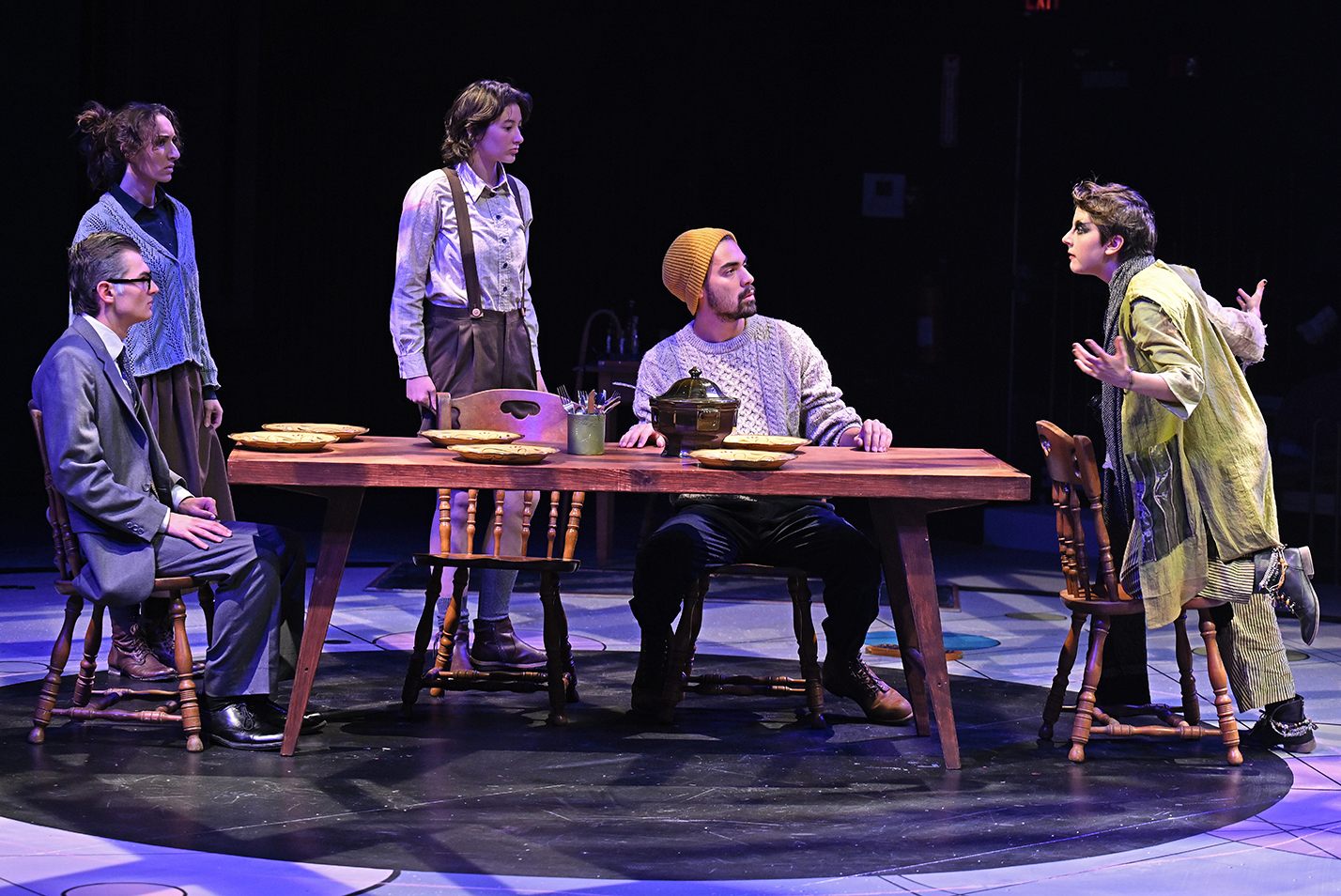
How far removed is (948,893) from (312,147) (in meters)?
6.71

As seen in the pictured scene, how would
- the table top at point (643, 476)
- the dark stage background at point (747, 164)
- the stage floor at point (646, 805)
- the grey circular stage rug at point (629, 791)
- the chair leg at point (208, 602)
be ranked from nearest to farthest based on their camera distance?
the stage floor at point (646, 805) < the grey circular stage rug at point (629, 791) < the table top at point (643, 476) < the chair leg at point (208, 602) < the dark stage background at point (747, 164)

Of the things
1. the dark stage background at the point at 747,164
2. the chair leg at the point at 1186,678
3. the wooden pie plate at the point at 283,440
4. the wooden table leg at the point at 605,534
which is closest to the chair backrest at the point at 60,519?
the wooden pie plate at the point at 283,440

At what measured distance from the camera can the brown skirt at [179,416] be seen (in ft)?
15.0

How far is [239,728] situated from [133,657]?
78cm

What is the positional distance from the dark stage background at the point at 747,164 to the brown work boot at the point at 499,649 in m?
3.59

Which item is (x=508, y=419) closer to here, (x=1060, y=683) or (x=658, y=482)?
(x=658, y=482)

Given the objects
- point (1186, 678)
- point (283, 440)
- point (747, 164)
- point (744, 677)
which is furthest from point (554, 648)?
point (747, 164)

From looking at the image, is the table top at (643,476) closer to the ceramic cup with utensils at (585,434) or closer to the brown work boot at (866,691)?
the ceramic cup with utensils at (585,434)

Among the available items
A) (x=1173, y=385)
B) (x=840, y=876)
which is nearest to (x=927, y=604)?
(x=1173, y=385)

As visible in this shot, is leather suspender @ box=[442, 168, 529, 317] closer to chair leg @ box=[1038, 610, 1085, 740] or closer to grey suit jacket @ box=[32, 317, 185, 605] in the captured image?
grey suit jacket @ box=[32, 317, 185, 605]

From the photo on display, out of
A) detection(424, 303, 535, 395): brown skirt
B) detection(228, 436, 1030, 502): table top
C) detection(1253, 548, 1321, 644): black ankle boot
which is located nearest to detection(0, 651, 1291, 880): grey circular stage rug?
detection(1253, 548, 1321, 644): black ankle boot

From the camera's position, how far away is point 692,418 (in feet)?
13.2

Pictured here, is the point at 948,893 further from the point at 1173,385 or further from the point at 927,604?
the point at 1173,385

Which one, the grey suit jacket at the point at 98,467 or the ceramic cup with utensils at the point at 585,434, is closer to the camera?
the grey suit jacket at the point at 98,467
